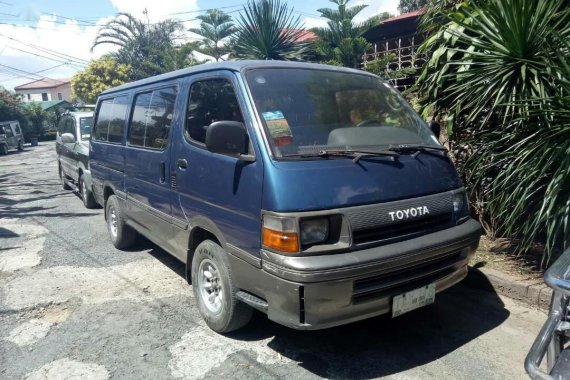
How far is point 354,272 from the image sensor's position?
108 inches

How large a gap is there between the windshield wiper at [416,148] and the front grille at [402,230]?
495 mm

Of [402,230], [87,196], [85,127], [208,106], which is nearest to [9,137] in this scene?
[85,127]

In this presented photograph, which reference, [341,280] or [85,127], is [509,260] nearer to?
[341,280]

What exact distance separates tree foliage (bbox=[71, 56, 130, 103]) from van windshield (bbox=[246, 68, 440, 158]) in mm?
33483

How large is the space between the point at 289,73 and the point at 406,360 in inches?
88.8

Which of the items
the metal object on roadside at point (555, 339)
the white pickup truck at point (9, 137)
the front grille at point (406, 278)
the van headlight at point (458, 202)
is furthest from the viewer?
the white pickup truck at point (9, 137)

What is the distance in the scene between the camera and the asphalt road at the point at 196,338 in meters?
3.10

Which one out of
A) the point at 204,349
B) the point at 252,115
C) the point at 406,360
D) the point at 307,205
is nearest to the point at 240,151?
the point at 252,115

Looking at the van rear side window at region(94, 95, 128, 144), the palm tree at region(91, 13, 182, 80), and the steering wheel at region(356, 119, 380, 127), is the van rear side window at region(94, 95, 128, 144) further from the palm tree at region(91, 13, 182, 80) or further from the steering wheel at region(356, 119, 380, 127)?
the palm tree at region(91, 13, 182, 80)

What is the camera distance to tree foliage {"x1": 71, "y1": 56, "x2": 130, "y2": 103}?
34938 millimetres

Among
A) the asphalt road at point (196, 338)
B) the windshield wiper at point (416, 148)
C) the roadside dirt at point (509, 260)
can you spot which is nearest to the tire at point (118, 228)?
the asphalt road at point (196, 338)

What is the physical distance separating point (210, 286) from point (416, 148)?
6.27 feet

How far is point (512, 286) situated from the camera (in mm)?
4055

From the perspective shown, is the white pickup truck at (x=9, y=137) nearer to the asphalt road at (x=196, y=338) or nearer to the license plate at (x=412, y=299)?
the asphalt road at (x=196, y=338)
